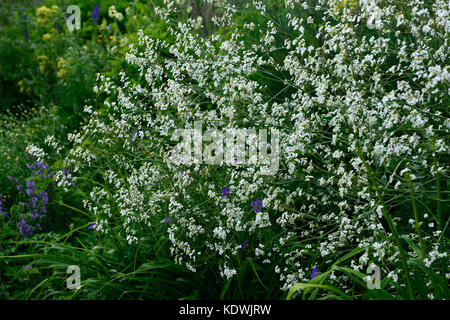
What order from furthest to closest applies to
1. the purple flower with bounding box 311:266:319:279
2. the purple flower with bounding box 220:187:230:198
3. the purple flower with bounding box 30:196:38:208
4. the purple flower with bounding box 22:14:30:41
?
the purple flower with bounding box 22:14:30:41
the purple flower with bounding box 30:196:38:208
the purple flower with bounding box 220:187:230:198
the purple flower with bounding box 311:266:319:279

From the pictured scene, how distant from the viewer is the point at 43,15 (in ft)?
27.5

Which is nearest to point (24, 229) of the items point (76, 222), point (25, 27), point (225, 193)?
point (76, 222)

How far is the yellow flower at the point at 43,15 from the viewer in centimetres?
835

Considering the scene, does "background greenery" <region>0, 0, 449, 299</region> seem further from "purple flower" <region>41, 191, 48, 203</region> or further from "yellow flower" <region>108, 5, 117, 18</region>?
"yellow flower" <region>108, 5, 117, 18</region>

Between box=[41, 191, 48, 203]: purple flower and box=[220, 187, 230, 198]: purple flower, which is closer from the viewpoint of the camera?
box=[220, 187, 230, 198]: purple flower

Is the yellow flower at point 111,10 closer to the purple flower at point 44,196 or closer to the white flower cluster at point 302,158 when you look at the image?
the purple flower at point 44,196

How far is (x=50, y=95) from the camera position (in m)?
7.79

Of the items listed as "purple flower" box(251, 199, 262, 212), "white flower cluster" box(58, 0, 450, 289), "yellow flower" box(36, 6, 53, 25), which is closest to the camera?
"white flower cluster" box(58, 0, 450, 289)

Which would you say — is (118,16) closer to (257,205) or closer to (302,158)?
(257,205)

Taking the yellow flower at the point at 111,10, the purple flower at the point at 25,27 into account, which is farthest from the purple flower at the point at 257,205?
the purple flower at the point at 25,27

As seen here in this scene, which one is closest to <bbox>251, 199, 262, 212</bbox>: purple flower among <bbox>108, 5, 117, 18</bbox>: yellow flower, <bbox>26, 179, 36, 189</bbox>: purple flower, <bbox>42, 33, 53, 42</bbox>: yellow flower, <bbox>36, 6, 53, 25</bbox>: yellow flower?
<bbox>26, 179, 36, 189</bbox>: purple flower

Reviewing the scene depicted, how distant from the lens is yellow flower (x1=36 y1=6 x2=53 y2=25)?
835cm
